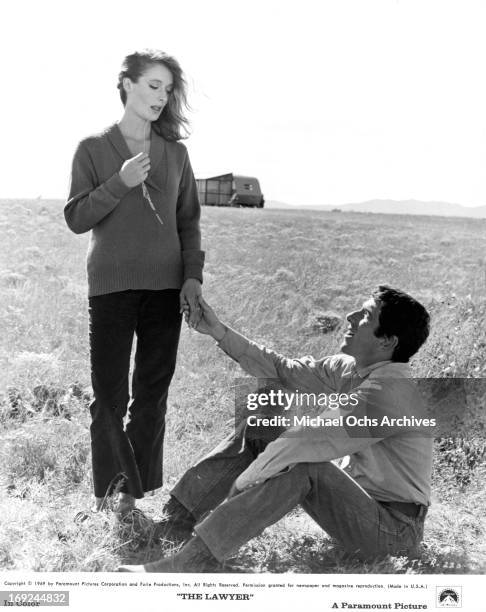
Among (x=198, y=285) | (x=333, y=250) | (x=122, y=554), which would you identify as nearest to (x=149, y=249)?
(x=198, y=285)

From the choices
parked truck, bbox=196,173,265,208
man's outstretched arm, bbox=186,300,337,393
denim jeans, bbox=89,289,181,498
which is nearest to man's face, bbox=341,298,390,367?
man's outstretched arm, bbox=186,300,337,393

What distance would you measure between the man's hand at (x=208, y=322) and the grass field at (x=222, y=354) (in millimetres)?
705

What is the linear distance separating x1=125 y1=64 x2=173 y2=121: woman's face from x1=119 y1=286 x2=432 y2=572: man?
0.74 m

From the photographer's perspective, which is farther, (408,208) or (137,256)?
(408,208)

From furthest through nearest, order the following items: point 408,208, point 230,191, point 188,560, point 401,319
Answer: point 408,208
point 230,191
point 401,319
point 188,560

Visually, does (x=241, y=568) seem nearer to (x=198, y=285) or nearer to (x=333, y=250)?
(x=198, y=285)

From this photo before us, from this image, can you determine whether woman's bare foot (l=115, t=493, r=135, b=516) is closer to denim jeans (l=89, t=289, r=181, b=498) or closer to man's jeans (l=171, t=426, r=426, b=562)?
denim jeans (l=89, t=289, r=181, b=498)

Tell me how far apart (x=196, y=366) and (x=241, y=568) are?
108 centimetres

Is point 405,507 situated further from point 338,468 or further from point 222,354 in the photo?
point 222,354

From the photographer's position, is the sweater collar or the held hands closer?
the held hands

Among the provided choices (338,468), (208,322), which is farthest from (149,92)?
(338,468)

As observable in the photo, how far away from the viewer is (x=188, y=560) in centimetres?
Result: 228

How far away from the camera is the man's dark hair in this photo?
238cm

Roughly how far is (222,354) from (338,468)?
1278 mm
